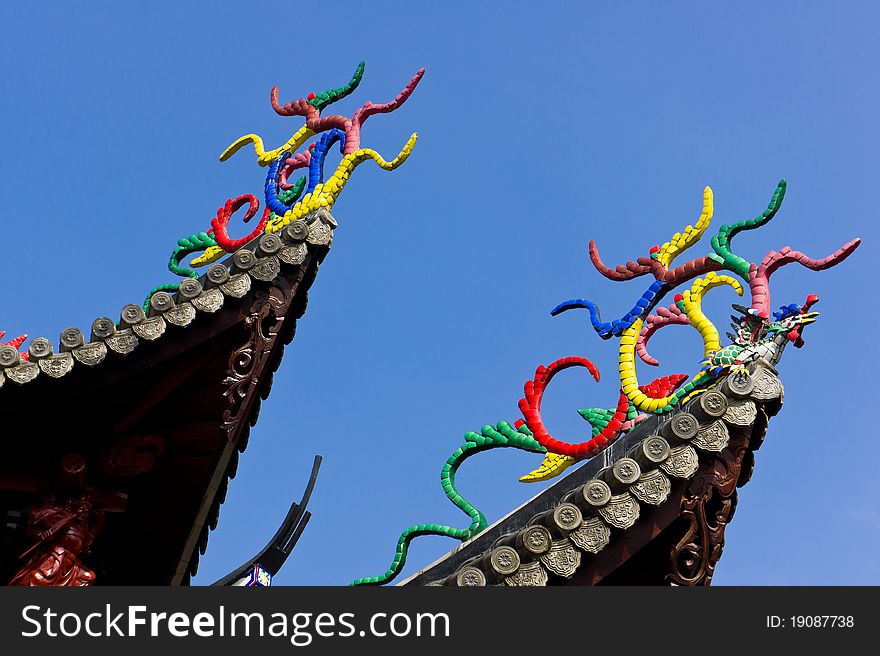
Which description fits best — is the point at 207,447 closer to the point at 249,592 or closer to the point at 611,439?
the point at 249,592

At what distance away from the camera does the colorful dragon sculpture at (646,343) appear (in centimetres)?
1073

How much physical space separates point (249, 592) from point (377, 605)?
2.06ft

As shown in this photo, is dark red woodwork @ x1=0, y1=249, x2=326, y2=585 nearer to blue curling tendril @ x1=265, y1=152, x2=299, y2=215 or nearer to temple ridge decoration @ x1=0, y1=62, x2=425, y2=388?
temple ridge decoration @ x1=0, y1=62, x2=425, y2=388

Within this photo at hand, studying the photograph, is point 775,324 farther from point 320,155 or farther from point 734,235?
point 320,155

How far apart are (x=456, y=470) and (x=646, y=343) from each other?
1.76 m

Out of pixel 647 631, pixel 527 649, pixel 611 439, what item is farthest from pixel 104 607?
pixel 611 439

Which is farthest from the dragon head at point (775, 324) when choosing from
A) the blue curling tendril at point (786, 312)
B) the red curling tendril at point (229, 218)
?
the red curling tendril at point (229, 218)

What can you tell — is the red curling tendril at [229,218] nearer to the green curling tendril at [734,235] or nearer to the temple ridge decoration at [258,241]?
the temple ridge decoration at [258,241]

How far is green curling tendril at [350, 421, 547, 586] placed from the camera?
10969mm

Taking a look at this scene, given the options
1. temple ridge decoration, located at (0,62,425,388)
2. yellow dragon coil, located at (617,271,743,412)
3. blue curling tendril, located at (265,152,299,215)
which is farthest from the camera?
blue curling tendril, located at (265,152,299,215)

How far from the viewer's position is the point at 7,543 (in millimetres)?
9578

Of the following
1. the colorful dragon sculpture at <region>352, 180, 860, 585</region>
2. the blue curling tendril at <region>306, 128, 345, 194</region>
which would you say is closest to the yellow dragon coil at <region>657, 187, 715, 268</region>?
the colorful dragon sculpture at <region>352, 180, 860, 585</region>

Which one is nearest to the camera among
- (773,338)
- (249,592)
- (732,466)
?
(249,592)

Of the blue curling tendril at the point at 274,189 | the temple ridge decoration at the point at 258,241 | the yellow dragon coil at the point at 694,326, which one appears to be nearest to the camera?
the temple ridge decoration at the point at 258,241
